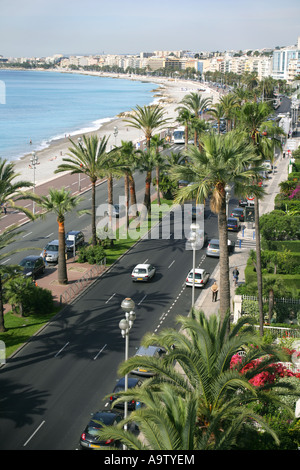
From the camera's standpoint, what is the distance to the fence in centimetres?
3406

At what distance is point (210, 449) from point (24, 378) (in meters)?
13.0

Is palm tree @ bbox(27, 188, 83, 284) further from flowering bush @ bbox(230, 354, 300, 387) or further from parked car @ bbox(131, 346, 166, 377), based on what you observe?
flowering bush @ bbox(230, 354, 300, 387)

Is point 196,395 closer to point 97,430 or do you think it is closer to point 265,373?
point 265,373

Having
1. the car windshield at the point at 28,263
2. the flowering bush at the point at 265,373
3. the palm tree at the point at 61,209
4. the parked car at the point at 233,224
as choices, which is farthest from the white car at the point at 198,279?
the flowering bush at the point at 265,373

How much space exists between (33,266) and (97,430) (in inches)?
761

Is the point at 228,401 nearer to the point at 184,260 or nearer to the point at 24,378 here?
the point at 24,378

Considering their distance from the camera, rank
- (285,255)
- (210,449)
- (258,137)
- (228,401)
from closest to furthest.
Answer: (210,449)
(228,401)
(258,137)
(285,255)

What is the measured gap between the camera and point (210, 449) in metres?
14.4

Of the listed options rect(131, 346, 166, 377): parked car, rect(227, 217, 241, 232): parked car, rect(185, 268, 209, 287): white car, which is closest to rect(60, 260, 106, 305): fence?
rect(185, 268, 209, 287): white car

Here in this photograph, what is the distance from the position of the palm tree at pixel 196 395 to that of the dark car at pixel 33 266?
2026 cm

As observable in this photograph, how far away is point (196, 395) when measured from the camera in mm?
15766

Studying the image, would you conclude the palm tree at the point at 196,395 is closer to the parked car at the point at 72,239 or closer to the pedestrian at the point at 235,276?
the pedestrian at the point at 235,276

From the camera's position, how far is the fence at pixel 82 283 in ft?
112
